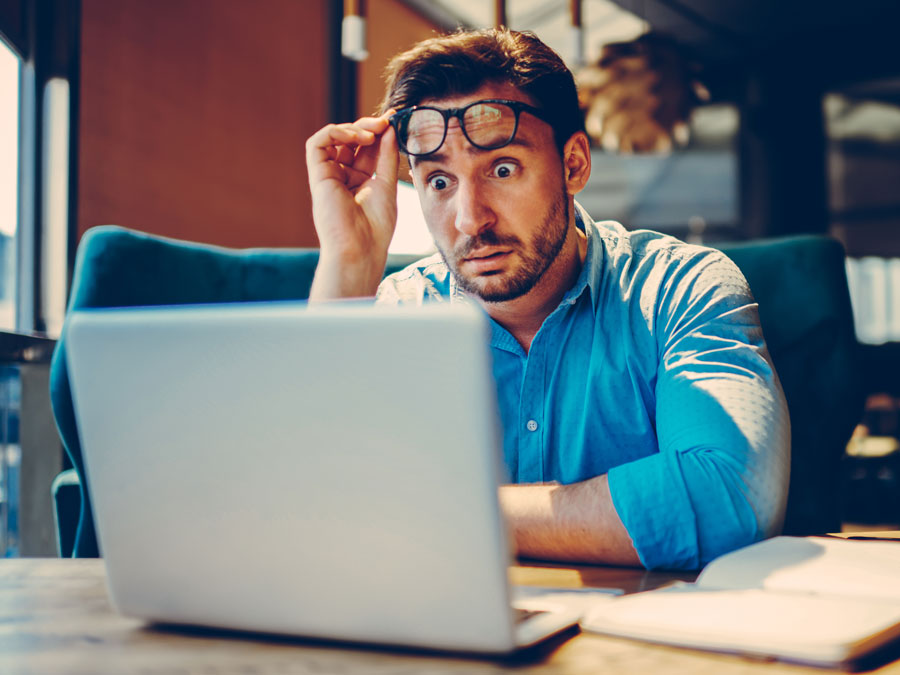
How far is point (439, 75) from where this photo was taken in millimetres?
1419

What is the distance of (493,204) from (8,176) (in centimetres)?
193

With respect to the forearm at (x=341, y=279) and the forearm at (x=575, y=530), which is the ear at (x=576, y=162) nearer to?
the forearm at (x=341, y=279)

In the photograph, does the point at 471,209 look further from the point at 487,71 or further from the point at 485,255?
the point at 487,71

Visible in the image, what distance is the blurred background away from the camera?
2641 millimetres

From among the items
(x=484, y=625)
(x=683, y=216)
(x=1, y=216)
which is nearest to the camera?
(x=484, y=625)

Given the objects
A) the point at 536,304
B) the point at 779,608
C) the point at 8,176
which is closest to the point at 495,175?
the point at 536,304

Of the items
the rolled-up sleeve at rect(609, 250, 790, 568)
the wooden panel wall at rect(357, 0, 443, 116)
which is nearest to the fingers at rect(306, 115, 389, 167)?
the rolled-up sleeve at rect(609, 250, 790, 568)

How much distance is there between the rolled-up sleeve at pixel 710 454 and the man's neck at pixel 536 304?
1.04 feet

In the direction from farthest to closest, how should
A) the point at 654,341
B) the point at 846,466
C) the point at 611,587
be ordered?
the point at 846,466
the point at 654,341
the point at 611,587

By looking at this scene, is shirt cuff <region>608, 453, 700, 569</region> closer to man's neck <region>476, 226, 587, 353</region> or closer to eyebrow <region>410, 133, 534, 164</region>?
man's neck <region>476, 226, 587, 353</region>

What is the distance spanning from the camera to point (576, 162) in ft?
5.13

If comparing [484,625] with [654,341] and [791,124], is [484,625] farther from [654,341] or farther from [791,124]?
[791,124]

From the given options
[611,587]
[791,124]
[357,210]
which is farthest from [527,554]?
[791,124]

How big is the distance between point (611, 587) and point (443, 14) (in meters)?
6.17
